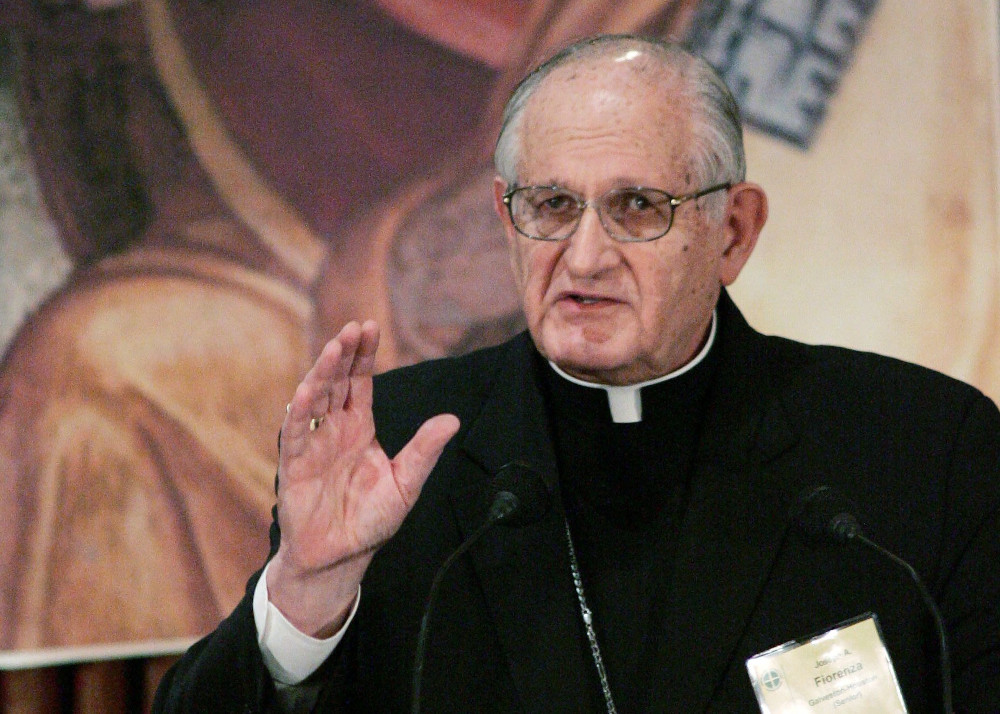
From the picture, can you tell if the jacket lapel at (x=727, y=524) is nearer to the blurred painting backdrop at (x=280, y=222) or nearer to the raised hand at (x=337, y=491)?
the raised hand at (x=337, y=491)

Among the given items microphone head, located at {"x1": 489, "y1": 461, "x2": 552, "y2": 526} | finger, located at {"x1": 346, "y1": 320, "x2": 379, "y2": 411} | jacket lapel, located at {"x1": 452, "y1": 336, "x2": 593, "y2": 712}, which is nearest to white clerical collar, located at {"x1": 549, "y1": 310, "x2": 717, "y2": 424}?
jacket lapel, located at {"x1": 452, "y1": 336, "x2": 593, "y2": 712}

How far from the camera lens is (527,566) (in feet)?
5.21

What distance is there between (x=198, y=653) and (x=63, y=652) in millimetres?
1119

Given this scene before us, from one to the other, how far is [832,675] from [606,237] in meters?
0.67

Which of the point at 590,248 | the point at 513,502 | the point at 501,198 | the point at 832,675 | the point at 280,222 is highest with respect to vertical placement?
the point at 280,222

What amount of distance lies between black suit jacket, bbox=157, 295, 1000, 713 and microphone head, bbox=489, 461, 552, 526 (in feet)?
0.81

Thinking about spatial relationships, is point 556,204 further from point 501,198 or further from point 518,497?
point 518,497

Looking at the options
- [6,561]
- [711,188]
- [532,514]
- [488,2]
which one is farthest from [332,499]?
[488,2]

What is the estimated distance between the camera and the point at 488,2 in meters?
2.75

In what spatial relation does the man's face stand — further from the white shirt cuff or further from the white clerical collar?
the white shirt cuff

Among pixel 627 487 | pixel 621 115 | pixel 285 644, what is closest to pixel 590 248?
pixel 621 115

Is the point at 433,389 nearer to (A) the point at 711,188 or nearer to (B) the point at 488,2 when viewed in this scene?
(A) the point at 711,188

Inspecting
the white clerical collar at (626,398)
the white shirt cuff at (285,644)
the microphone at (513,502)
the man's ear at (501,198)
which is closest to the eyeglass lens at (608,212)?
the man's ear at (501,198)

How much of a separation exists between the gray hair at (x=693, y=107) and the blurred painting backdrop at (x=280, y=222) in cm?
107
